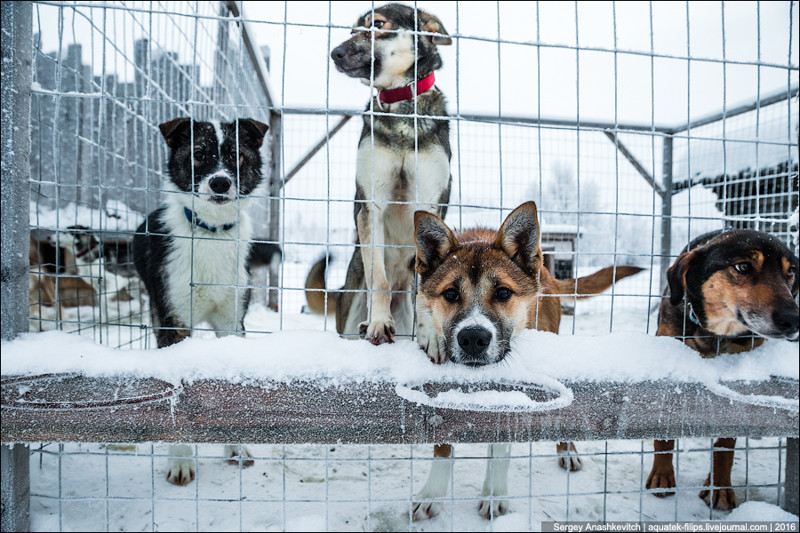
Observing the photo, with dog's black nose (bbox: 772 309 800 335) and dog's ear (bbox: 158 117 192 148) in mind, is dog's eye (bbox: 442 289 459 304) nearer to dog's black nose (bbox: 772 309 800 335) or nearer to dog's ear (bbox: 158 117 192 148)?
dog's black nose (bbox: 772 309 800 335)

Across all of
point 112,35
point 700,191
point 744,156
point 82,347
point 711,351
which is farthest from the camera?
point 700,191

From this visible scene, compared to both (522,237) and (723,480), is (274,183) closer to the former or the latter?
(522,237)

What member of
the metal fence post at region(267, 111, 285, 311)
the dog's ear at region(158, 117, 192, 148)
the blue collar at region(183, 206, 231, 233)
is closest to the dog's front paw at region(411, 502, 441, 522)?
the blue collar at region(183, 206, 231, 233)

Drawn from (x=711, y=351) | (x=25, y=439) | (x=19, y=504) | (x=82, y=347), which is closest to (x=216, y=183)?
(x=82, y=347)

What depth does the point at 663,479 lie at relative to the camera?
2576 millimetres

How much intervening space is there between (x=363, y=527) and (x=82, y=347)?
4.83ft

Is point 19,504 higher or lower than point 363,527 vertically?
higher

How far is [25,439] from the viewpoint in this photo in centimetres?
169

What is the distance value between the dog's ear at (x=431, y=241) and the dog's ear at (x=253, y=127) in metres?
1.28

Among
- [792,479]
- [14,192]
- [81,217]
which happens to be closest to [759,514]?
[792,479]

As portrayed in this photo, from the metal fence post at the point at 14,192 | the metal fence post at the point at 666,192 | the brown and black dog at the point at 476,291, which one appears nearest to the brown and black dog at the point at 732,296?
the brown and black dog at the point at 476,291

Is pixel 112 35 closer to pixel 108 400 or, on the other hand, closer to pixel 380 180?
pixel 380 180

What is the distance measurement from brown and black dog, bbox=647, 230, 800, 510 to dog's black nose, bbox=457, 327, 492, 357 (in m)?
1.03

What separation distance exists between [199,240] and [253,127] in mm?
754
